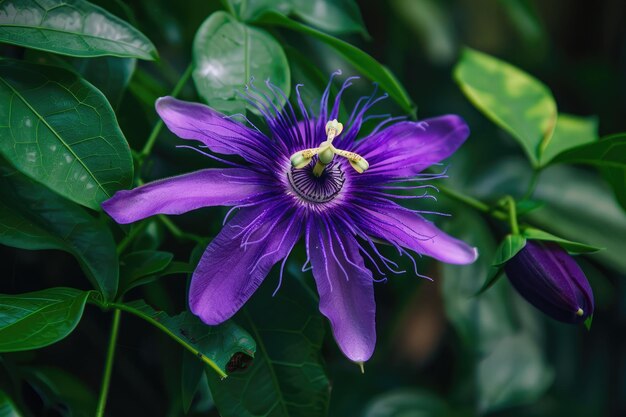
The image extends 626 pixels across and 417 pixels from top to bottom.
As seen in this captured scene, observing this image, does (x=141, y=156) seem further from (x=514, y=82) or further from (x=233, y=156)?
(x=514, y=82)

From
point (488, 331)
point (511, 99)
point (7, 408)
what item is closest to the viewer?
point (7, 408)

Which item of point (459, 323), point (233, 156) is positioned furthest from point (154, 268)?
point (459, 323)

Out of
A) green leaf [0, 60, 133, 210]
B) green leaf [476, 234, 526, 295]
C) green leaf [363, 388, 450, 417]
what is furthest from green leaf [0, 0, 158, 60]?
green leaf [363, 388, 450, 417]

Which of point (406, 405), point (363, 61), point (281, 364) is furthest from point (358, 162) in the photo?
point (406, 405)

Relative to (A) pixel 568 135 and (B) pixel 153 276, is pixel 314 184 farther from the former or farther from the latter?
(A) pixel 568 135

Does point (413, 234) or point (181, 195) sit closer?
point (181, 195)

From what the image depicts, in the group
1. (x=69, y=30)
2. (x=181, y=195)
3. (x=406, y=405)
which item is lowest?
(x=406, y=405)
